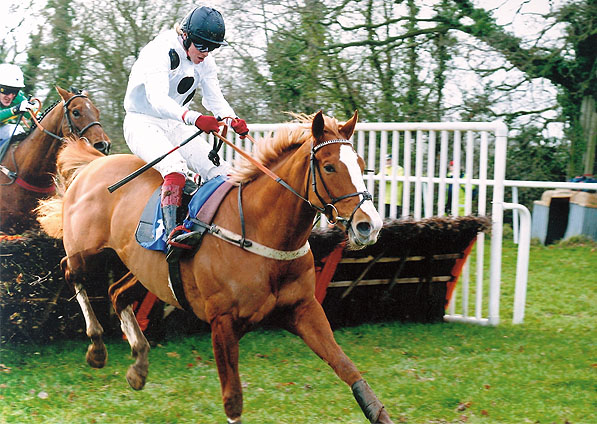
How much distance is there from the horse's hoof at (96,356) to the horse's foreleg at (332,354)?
6.29 ft

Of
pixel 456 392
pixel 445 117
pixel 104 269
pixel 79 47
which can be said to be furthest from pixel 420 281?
pixel 79 47

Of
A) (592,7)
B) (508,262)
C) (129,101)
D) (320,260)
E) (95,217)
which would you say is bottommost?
(508,262)

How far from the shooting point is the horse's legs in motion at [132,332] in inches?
199

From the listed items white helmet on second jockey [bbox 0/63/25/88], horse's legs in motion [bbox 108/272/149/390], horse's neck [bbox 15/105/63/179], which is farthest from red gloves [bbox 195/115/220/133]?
white helmet on second jockey [bbox 0/63/25/88]

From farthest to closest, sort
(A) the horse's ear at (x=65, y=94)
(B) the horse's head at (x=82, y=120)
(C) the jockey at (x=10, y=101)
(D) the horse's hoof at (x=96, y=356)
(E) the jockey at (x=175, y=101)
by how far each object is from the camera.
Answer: (C) the jockey at (x=10, y=101), (A) the horse's ear at (x=65, y=94), (B) the horse's head at (x=82, y=120), (D) the horse's hoof at (x=96, y=356), (E) the jockey at (x=175, y=101)

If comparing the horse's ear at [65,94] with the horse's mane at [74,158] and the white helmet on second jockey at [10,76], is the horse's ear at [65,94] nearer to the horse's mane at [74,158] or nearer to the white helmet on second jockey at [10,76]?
the white helmet on second jockey at [10,76]

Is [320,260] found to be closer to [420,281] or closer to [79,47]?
[420,281]

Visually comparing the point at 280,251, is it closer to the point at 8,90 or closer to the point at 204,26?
the point at 204,26

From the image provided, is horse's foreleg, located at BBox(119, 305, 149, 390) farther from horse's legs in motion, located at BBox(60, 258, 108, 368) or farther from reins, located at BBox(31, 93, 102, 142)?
reins, located at BBox(31, 93, 102, 142)

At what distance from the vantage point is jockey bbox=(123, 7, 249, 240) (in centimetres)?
461

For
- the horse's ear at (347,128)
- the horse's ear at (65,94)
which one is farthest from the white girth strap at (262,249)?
the horse's ear at (65,94)

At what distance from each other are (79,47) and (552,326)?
824 centimetres

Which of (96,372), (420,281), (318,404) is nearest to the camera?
(318,404)

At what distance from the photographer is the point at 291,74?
11844 mm
